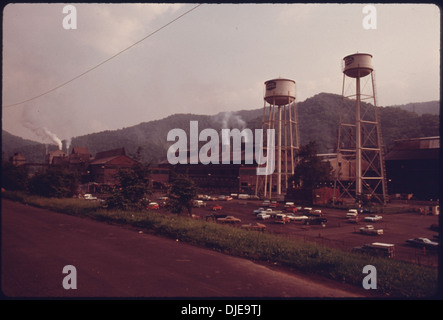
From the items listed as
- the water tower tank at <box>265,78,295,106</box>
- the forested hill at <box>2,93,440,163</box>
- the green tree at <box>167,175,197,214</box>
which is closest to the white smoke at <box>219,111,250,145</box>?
the forested hill at <box>2,93,440,163</box>

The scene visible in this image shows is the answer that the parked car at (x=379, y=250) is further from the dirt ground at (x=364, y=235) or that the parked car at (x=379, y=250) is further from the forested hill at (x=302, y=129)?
the forested hill at (x=302, y=129)

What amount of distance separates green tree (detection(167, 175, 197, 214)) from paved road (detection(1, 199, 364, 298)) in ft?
25.0

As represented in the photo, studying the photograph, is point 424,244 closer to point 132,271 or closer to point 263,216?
point 263,216

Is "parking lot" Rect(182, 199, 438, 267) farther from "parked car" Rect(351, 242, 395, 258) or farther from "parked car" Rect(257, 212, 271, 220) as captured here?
"parked car" Rect(351, 242, 395, 258)

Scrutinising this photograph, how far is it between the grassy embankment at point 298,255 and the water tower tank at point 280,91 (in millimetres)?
33053

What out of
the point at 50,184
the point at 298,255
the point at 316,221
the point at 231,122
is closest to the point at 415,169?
the point at 316,221

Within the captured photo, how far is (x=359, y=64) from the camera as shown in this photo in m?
36.9

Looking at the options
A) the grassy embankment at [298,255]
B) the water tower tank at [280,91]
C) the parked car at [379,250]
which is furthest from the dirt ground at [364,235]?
the water tower tank at [280,91]

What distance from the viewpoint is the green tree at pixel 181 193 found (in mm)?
22188

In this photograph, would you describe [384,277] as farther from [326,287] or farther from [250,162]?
[250,162]

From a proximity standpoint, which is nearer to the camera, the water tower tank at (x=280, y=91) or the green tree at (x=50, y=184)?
the green tree at (x=50, y=184)
